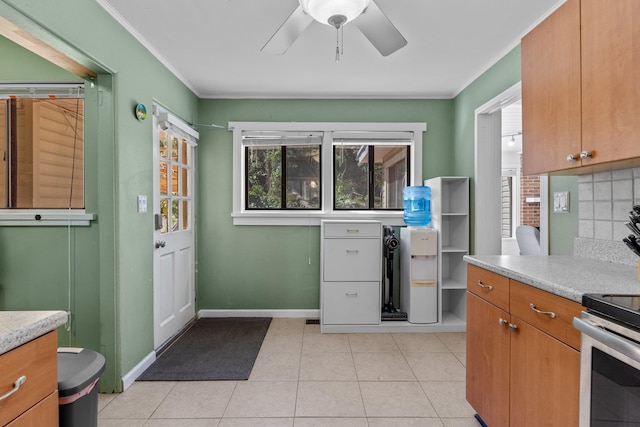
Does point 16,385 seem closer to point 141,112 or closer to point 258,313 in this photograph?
point 141,112

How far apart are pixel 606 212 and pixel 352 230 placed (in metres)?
1.86

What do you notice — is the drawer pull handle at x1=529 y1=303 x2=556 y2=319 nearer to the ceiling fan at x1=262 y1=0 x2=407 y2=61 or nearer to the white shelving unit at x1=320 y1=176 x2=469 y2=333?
the ceiling fan at x1=262 y1=0 x2=407 y2=61

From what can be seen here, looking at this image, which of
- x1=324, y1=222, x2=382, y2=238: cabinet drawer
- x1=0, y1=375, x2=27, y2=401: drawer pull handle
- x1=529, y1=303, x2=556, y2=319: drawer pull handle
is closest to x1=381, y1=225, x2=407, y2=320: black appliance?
x1=324, y1=222, x2=382, y2=238: cabinet drawer

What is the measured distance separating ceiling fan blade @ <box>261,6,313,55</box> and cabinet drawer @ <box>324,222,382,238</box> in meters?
1.63

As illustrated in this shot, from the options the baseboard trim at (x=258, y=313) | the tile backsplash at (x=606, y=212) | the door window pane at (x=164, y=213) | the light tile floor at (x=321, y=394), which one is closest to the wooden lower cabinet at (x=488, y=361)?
the light tile floor at (x=321, y=394)

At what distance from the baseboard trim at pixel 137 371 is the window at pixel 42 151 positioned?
1173 mm

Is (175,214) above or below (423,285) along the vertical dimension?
above

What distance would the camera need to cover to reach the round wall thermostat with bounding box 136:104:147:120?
2.27 m

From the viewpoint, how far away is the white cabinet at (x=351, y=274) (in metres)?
3.10

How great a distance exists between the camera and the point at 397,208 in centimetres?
366

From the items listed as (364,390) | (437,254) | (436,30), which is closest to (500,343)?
(364,390)

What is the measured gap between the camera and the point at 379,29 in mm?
1732

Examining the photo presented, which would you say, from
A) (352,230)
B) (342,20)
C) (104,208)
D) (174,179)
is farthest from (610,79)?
(174,179)

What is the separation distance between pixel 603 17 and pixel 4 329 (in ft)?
7.52
